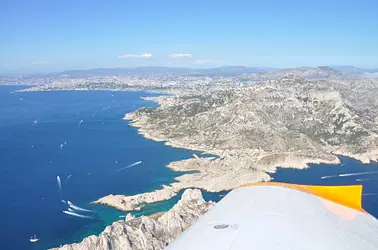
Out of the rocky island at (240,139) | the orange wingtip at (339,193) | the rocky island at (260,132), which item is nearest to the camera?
the orange wingtip at (339,193)

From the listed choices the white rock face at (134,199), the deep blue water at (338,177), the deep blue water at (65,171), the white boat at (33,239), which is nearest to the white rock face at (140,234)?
the deep blue water at (65,171)

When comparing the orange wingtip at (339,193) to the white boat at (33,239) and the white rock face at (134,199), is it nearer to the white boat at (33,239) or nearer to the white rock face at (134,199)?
the white boat at (33,239)

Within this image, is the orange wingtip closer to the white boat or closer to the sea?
the sea

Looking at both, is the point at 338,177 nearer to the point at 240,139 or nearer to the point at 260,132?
the point at 260,132

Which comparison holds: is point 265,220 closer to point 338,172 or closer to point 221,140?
point 338,172

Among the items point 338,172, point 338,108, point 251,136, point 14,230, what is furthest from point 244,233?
point 338,108
